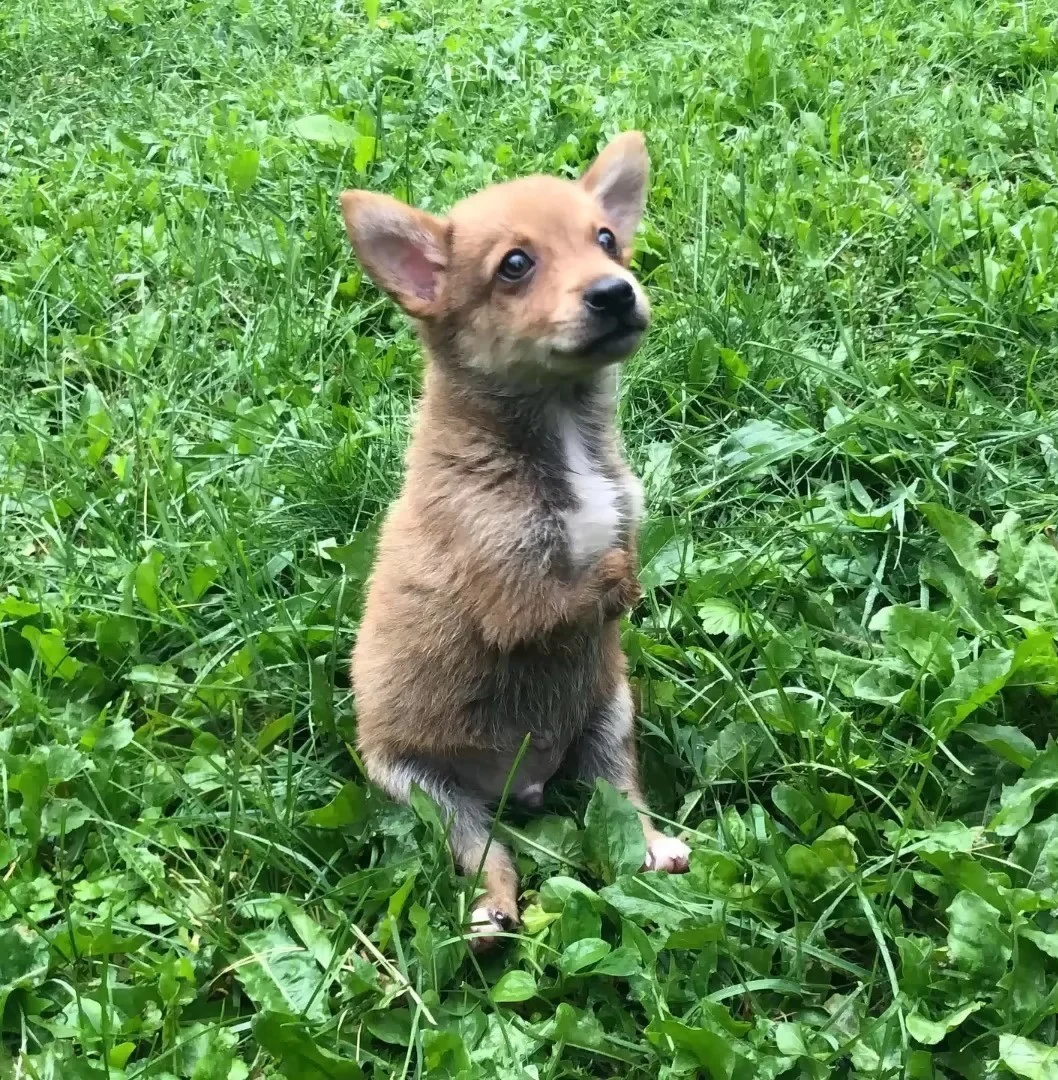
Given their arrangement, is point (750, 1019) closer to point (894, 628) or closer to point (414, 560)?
point (894, 628)

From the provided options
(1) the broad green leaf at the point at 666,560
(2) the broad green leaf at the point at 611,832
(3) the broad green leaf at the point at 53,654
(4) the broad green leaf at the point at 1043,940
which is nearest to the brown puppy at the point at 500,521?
(2) the broad green leaf at the point at 611,832

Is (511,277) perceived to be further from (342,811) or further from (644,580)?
(342,811)

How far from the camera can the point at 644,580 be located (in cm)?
321

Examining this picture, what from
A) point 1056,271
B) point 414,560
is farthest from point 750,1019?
point 1056,271

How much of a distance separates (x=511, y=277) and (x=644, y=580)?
1.10m

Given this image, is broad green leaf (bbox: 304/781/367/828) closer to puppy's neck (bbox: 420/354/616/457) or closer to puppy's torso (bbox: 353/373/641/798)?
puppy's torso (bbox: 353/373/641/798)

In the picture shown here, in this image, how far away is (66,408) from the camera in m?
4.02

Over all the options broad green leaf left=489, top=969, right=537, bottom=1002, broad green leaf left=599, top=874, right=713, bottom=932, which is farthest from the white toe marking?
broad green leaf left=599, top=874, right=713, bottom=932

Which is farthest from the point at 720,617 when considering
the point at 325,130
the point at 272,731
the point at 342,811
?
the point at 325,130

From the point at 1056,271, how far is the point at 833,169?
1257 mm

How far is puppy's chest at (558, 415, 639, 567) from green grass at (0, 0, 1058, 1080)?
0.57m

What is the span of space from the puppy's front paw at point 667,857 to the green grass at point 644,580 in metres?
0.10

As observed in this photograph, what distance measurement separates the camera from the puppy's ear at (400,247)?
2.48 metres

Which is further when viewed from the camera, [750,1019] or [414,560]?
[414,560]
